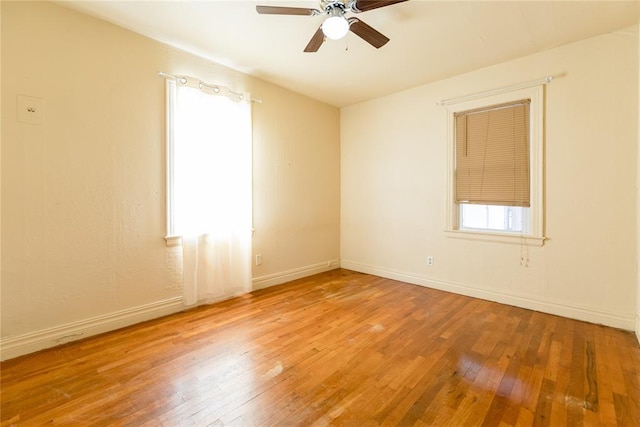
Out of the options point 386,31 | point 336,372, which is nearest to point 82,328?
point 336,372

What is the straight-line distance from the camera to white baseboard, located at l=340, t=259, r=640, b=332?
2.58m

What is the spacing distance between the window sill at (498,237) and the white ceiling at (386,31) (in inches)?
74.3

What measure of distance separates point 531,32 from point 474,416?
10.1ft

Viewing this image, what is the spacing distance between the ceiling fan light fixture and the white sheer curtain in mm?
1611

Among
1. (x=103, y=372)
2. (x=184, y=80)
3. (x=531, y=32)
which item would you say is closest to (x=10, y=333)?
(x=103, y=372)

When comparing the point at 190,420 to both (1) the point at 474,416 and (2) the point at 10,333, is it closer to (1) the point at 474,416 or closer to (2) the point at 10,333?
(1) the point at 474,416

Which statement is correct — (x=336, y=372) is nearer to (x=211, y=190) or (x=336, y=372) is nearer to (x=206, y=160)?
(x=211, y=190)

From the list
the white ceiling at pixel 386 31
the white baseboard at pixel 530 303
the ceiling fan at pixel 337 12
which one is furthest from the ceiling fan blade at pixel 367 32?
the white baseboard at pixel 530 303

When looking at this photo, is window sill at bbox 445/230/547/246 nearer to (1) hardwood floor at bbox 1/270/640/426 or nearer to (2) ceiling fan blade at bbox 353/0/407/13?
(1) hardwood floor at bbox 1/270/640/426

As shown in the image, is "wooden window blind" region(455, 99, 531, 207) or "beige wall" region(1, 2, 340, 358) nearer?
"beige wall" region(1, 2, 340, 358)

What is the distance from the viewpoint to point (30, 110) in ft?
7.00

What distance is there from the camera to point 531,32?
2.59 metres

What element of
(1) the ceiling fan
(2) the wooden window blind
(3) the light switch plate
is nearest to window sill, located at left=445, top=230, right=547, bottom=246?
(2) the wooden window blind

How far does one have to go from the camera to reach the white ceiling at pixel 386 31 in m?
2.27
